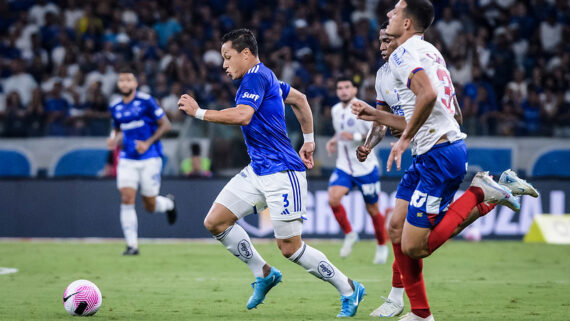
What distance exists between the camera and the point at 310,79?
789 inches

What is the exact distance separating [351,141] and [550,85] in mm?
8685

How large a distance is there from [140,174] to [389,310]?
678cm

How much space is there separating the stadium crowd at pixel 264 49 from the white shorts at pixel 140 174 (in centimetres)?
413

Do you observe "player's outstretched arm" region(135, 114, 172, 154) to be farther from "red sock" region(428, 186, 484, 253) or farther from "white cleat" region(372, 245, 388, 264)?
"red sock" region(428, 186, 484, 253)

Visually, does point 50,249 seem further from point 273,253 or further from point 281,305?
point 281,305

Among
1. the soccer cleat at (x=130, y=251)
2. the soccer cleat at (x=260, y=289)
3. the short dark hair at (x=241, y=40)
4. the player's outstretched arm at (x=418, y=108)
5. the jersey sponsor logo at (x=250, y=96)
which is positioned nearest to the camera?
the player's outstretched arm at (x=418, y=108)

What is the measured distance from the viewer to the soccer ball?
23.0 feet

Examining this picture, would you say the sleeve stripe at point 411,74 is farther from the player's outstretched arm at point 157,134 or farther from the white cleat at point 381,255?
the player's outstretched arm at point 157,134

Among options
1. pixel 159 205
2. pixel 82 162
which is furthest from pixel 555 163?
pixel 82 162

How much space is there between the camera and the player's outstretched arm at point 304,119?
7578mm

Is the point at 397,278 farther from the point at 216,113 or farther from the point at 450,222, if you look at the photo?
the point at 216,113

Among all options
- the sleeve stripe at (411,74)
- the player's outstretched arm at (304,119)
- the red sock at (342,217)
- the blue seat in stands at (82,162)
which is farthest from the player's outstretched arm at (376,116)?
the blue seat in stands at (82,162)

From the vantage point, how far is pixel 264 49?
20.6 meters

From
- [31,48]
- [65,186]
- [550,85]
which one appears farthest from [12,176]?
[550,85]
